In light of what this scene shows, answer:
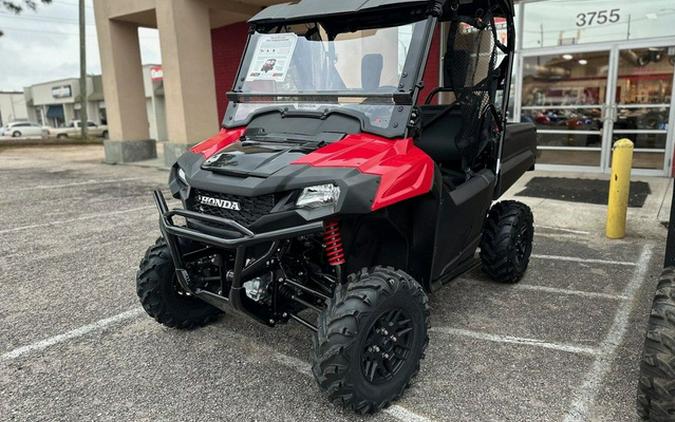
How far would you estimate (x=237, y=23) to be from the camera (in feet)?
46.9

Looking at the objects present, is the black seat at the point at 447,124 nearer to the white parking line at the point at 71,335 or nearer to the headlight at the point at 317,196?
the headlight at the point at 317,196

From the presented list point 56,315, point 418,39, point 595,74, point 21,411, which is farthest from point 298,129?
point 595,74

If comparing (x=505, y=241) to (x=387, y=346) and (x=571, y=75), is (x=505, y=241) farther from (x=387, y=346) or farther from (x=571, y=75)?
(x=571, y=75)

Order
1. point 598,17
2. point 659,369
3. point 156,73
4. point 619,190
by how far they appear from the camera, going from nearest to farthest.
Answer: point 659,369 < point 619,190 < point 598,17 < point 156,73

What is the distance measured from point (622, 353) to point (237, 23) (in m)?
13.6

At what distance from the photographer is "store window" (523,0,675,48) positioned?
8.61 m

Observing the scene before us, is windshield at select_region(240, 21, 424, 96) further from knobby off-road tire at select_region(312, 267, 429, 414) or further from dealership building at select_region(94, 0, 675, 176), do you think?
dealership building at select_region(94, 0, 675, 176)

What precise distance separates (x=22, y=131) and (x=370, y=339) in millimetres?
42335

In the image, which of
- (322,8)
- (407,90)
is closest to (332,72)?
(322,8)

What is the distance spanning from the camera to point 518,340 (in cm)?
331

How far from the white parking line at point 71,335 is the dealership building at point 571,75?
8.06m

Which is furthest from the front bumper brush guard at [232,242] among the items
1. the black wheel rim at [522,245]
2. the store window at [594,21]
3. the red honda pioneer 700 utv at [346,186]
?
the store window at [594,21]

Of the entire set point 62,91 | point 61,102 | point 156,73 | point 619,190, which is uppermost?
point 156,73

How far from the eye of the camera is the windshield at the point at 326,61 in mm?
2998
